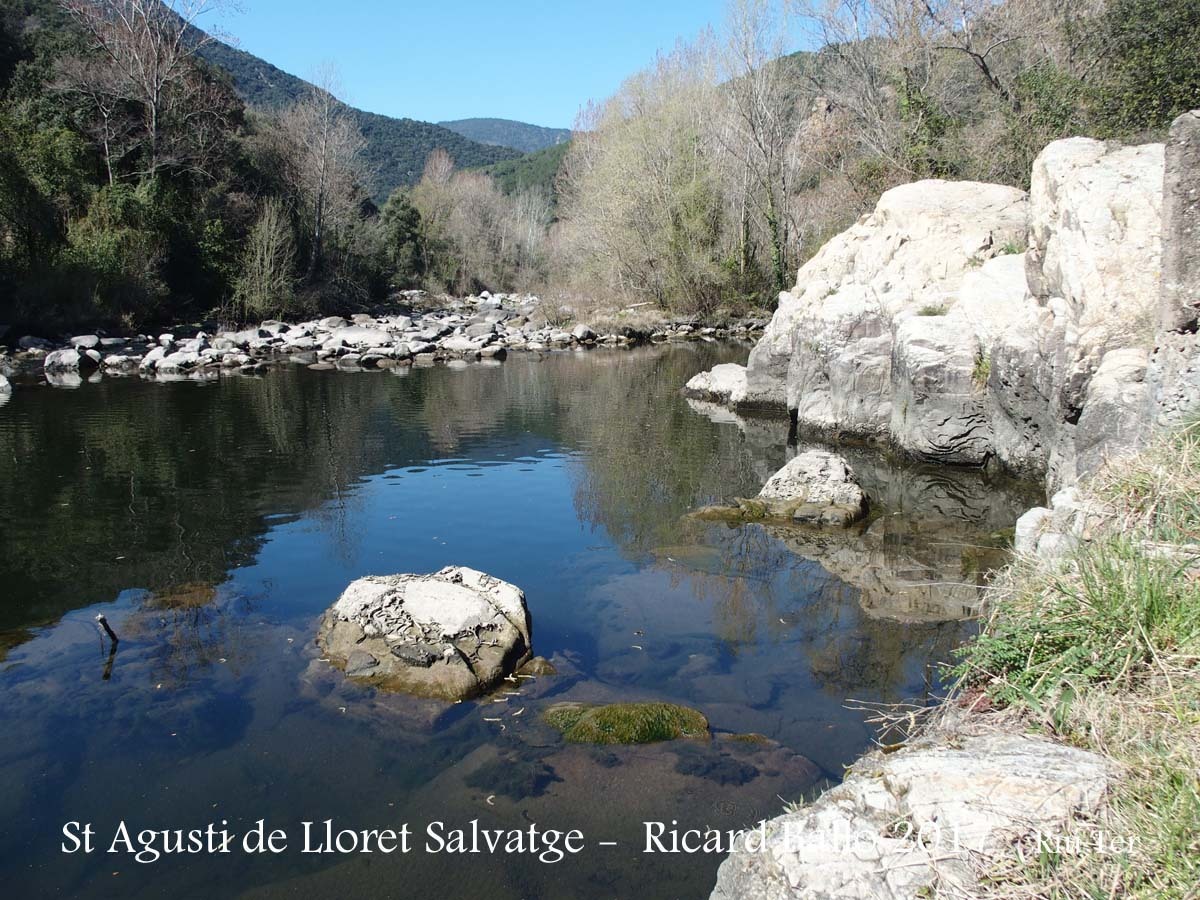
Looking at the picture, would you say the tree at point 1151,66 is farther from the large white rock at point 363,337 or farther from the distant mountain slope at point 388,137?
the distant mountain slope at point 388,137

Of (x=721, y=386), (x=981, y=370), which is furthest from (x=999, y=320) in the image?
(x=721, y=386)

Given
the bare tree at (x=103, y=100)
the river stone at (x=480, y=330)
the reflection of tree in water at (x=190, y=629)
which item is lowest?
the reflection of tree in water at (x=190, y=629)

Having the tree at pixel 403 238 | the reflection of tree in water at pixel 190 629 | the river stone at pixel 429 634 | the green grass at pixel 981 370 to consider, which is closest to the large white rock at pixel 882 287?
the green grass at pixel 981 370

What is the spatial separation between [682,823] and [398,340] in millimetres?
27911

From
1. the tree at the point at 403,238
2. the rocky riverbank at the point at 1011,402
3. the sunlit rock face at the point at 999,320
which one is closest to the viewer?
the rocky riverbank at the point at 1011,402

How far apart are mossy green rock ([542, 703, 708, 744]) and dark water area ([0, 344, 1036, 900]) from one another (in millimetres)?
140

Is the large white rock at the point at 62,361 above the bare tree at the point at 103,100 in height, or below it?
below

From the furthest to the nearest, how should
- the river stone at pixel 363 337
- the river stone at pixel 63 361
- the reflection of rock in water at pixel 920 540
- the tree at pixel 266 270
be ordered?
the tree at pixel 266 270 < the river stone at pixel 363 337 < the river stone at pixel 63 361 < the reflection of rock in water at pixel 920 540

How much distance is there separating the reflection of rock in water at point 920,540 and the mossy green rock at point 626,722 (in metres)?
2.36

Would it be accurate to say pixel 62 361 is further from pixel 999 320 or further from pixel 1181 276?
pixel 1181 276

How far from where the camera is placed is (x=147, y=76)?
31688 mm

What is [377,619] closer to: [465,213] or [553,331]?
[553,331]

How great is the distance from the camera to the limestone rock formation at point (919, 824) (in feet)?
8.39

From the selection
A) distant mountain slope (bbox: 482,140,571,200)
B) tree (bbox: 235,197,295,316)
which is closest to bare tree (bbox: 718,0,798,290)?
tree (bbox: 235,197,295,316)
